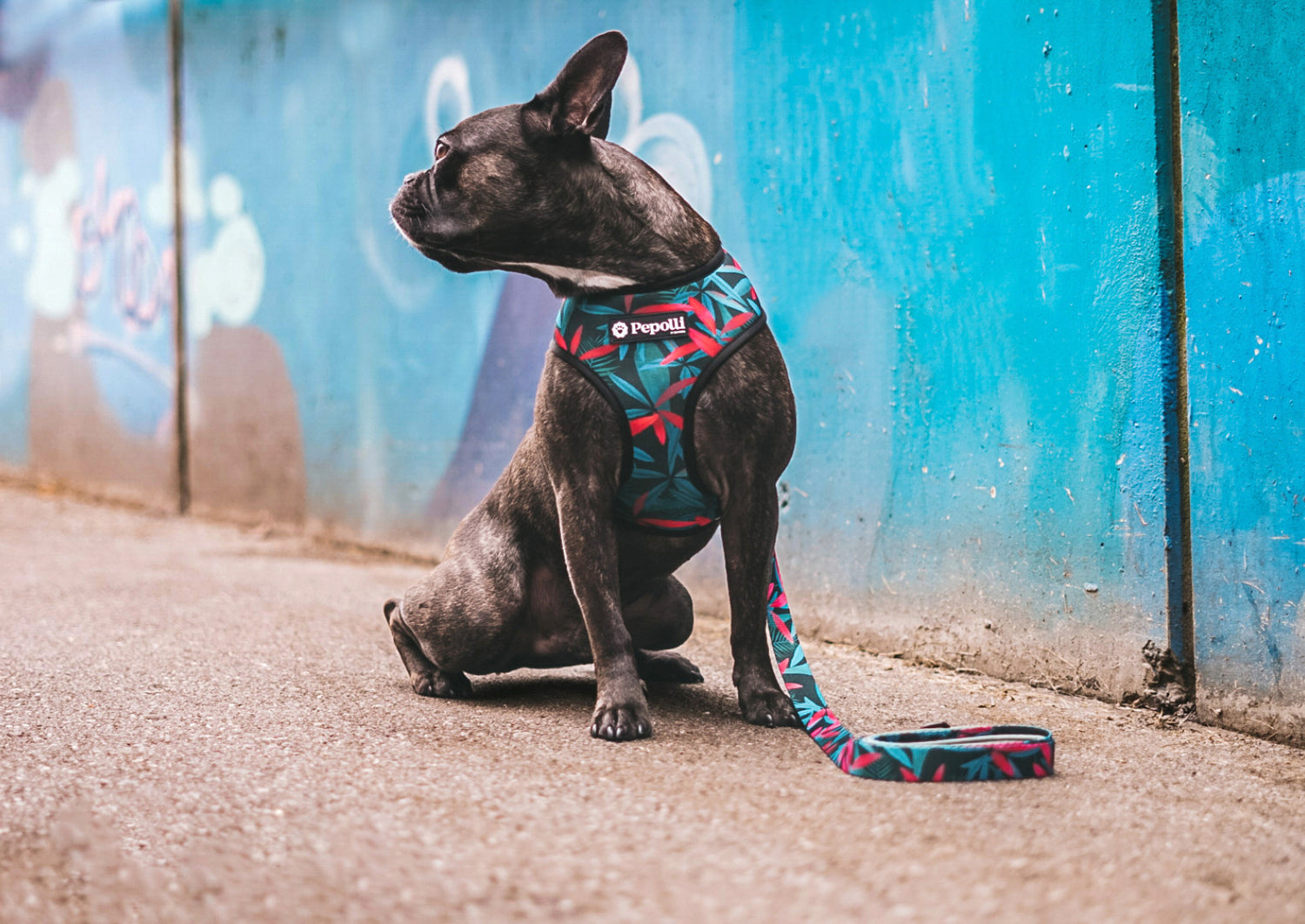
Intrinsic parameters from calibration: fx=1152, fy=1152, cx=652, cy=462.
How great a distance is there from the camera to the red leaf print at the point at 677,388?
2.47 m

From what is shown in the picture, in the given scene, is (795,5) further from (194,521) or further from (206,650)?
(194,521)

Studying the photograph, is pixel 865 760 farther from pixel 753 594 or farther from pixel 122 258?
Result: pixel 122 258

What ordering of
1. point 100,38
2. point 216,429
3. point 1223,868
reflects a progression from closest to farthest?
point 1223,868, point 216,429, point 100,38

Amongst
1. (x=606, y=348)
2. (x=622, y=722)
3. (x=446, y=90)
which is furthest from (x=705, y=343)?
(x=446, y=90)

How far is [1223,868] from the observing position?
69.4 inches

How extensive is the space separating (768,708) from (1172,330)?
1311mm

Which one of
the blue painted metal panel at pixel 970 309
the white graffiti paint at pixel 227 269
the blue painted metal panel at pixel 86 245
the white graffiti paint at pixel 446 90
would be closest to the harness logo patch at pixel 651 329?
the blue painted metal panel at pixel 970 309

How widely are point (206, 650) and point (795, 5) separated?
2.74 m

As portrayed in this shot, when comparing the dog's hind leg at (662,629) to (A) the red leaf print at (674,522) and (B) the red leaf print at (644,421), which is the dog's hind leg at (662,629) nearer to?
(A) the red leaf print at (674,522)

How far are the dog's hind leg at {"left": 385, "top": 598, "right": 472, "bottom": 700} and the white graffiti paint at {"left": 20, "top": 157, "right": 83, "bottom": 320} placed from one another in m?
5.69

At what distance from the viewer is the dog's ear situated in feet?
8.21

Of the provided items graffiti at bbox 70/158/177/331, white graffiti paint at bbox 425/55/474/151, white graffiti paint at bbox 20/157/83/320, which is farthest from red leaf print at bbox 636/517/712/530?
white graffiti paint at bbox 20/157/83/320

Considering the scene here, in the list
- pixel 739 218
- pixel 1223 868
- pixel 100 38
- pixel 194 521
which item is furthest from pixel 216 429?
pixel 1223 868

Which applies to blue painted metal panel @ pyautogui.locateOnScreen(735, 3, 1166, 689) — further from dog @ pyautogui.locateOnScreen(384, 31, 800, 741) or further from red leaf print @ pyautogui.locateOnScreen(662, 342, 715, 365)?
red leaf print @ pyautogui.locateOnScreen(662, 342, 715, 365)
